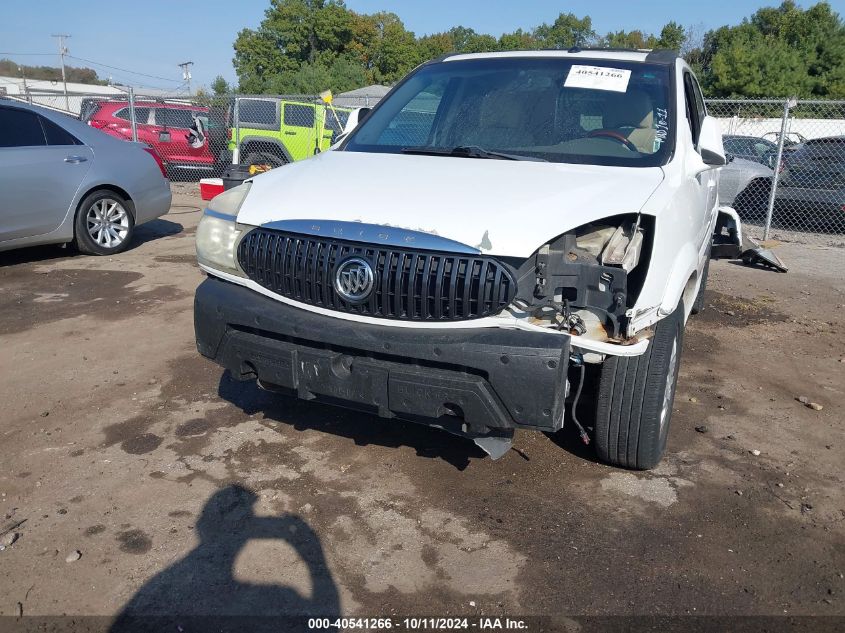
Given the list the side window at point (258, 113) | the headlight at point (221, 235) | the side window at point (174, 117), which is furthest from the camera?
the side window at point (174, 117)

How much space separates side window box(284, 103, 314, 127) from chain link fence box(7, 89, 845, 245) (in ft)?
0.06

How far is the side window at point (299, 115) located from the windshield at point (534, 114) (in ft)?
31.2

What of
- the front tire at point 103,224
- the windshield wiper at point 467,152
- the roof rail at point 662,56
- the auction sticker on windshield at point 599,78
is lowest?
the front tire at point 103,224

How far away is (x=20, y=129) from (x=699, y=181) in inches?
262

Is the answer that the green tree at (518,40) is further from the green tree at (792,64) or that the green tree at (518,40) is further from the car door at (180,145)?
the car door at (180,145)

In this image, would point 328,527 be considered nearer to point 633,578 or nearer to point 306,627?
point 306,627

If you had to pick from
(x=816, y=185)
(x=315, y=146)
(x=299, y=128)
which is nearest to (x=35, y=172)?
(x=315, y=146)

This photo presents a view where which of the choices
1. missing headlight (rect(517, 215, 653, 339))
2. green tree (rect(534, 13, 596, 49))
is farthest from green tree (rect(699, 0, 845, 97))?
missing headlight (rect(517, 215, 653, 339))

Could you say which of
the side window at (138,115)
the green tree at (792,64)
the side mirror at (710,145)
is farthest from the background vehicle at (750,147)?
the green tree at (792,64)

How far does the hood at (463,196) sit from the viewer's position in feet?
9.23

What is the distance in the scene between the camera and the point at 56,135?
7.60 m

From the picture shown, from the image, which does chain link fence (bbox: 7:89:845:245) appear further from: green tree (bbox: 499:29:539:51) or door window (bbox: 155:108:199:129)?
green tree (bbox: 499:29:539:51)

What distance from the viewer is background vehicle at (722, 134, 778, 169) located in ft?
43.3

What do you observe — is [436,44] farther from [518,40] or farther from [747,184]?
[747,184]
